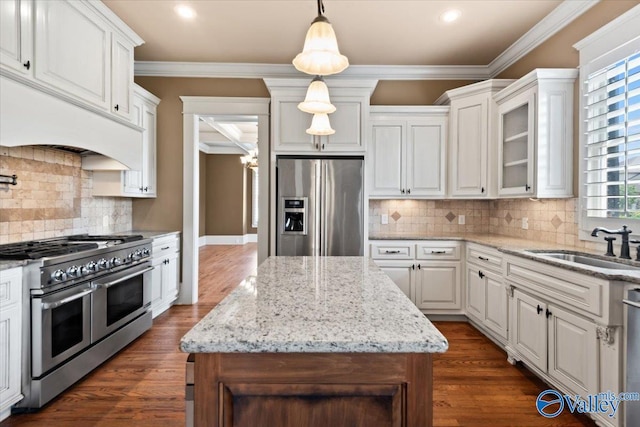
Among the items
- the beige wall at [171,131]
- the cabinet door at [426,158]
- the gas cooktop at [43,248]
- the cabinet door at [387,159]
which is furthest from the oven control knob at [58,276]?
the cabinet door at [426,158]

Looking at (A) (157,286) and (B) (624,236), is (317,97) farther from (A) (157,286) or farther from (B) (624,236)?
(A) (157,286)

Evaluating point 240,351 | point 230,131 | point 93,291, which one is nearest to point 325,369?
point 240,351

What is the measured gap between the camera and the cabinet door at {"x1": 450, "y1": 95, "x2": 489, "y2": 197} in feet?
11.4

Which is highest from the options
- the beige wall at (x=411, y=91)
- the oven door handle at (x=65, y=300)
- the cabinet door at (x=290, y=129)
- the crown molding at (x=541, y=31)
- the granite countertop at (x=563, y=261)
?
the crown molding at (x=541, y=31)

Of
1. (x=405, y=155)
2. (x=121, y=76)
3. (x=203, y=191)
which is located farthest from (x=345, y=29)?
(x=203, y=191)

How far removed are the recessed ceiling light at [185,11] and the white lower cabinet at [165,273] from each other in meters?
2.13

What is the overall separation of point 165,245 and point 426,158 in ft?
10.0

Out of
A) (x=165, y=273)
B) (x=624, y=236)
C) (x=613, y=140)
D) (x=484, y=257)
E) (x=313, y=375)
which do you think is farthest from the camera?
(x=165, y=273)

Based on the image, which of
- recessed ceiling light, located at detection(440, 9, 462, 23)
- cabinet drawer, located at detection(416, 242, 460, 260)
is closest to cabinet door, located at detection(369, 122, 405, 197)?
cabinet drawer, located at detection(416, 242, 460, 260)

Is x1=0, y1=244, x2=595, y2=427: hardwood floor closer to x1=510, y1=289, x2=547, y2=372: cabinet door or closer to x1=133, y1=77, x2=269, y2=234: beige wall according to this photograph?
x1=510, y1=289, x2=547, y2=372: cabinet door

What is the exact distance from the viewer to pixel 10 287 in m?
1.84

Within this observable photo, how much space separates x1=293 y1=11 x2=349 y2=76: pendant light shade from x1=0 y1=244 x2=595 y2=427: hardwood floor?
6.67ft

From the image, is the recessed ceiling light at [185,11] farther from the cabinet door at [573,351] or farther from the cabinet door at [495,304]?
the cabinet door at [573,351]

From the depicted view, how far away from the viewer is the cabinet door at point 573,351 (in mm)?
1814
